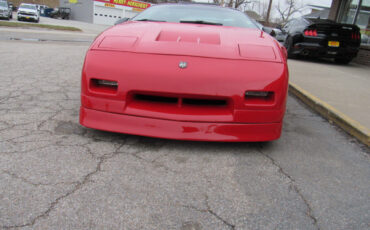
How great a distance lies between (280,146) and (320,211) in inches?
35.2

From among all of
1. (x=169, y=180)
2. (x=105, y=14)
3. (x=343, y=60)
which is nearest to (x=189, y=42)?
(x=169, y=180)

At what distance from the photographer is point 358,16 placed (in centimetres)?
1062

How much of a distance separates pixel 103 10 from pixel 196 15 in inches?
1473

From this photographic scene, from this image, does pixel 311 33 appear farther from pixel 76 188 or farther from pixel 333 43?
pixel 76 188

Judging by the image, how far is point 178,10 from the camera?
132 inches

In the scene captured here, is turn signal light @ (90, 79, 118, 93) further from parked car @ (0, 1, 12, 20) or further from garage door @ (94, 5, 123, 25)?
garage door @ (94, 5, 123, 25)

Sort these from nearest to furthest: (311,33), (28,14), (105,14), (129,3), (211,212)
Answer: (211,212) → (311,33) → (28,14) → (105,14) → (129,3)

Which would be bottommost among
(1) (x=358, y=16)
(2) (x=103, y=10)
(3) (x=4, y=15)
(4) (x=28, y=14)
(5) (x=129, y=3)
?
(3) (x=4, y=15)

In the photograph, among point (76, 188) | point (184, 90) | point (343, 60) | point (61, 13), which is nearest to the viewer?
point (76, 188)

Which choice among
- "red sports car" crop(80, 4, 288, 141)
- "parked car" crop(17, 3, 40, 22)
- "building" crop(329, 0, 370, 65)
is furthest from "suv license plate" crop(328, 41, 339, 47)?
"parked car" crop(17, 3, 40, 22)

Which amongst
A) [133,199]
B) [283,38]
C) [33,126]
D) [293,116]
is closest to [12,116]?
[33,126]

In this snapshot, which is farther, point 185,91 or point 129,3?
point 129,3

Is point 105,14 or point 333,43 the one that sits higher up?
point 333,43

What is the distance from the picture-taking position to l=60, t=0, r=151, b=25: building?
36.6 metres
